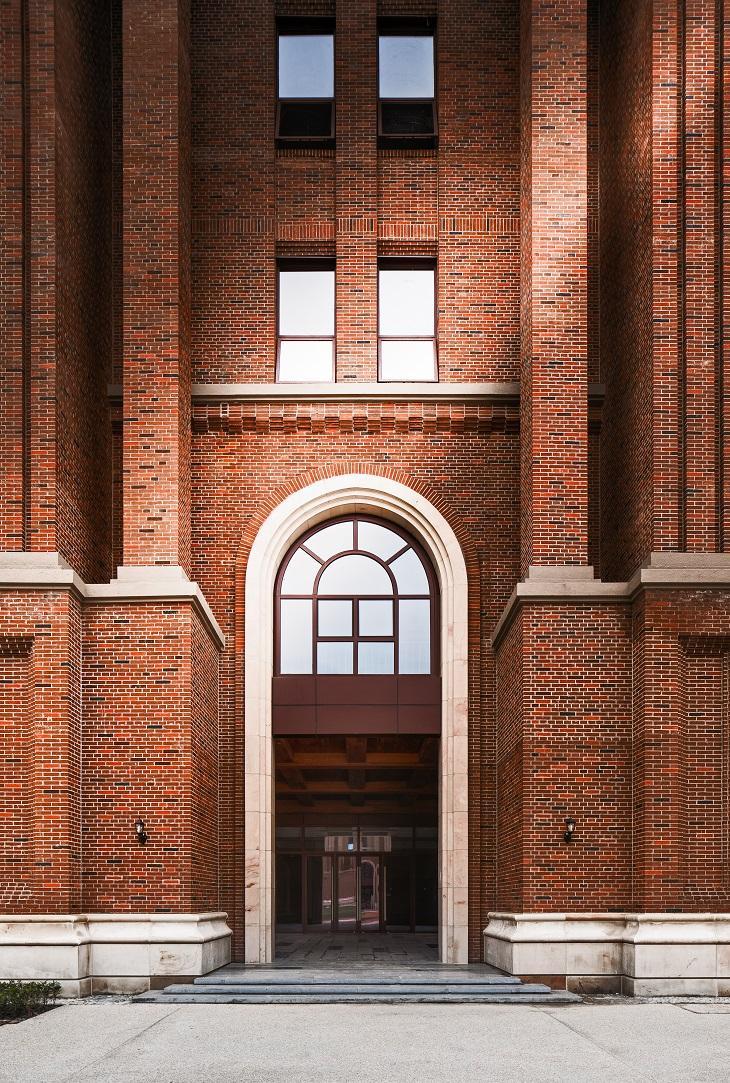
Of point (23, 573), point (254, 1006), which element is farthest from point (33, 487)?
point (254, 1006)

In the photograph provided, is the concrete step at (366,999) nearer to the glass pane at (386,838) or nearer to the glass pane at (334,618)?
the glass pane at (334,618)

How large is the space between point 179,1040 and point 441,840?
8.23 meters

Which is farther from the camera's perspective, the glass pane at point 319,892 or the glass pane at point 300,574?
the glass pane at point 319,892

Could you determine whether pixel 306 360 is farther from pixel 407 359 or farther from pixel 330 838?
pixel 330 838

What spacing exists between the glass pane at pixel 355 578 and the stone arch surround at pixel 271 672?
32.0 inches

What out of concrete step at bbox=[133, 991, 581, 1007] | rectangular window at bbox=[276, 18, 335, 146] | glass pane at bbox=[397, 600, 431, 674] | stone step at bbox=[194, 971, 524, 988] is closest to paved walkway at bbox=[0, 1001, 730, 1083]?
concrete step at bbox=[133, 991, 581, 1007]

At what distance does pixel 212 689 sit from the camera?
20.7 m

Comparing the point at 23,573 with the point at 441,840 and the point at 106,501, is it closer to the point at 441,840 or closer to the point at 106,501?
the point at 106,501

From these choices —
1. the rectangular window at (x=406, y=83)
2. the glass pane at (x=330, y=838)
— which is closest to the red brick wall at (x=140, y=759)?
the rectangular window at (x=406, y=83)

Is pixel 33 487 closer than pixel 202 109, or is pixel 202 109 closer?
pixel 33 487

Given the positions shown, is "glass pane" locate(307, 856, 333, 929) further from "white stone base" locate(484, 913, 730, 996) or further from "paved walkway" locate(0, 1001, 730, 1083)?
"paved walkway" locate(0, 1001, 730, 1083)

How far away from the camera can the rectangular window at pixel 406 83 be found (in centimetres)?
2258

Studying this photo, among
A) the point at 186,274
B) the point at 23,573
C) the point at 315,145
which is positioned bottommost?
the point at 23,573

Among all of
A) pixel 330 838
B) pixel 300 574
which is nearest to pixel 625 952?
pixel 300 574
